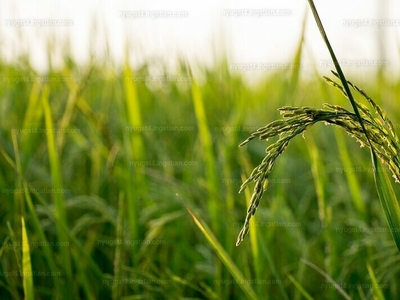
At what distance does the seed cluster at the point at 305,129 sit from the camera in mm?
646

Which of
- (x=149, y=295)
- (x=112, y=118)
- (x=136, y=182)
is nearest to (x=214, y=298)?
(x=149, y=295)

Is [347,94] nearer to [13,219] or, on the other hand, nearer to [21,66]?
[13,219]

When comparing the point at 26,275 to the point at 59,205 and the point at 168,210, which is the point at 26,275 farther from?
the point at 168,210

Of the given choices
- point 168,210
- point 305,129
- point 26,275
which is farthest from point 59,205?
point 305,129

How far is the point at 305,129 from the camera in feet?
2.24

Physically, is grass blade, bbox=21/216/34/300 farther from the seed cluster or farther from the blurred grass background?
the seed cluster

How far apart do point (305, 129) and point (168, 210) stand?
51.1 inches

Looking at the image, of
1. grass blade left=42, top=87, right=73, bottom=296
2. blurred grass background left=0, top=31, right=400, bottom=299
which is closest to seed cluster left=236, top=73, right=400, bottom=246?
blurred grass background left=0, top=31, right=400, bottom=299

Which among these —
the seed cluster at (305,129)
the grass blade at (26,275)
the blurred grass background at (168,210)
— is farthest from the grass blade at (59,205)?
the seed cluster at (305,129)

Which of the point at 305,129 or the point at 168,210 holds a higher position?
the point at 305,129

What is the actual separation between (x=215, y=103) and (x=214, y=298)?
4.69 feet

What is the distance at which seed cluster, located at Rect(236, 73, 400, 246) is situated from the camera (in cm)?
65

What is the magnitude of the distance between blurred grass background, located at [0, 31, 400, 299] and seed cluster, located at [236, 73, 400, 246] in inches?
17.1

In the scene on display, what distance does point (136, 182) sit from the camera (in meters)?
1.84
